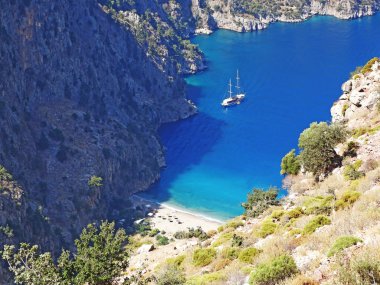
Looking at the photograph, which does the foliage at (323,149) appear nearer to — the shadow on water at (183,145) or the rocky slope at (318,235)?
the rocky slope at (318,235)

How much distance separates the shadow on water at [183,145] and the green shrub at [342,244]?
86135mm

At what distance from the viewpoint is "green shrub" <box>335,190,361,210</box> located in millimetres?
28469

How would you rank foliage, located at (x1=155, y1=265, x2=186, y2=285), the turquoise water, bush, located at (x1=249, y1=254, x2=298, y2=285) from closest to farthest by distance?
bush, located at (x1=249, y1=254, x2=298, y2=285), foliage, located at (x1=155, y1=265, x2=186, y2=285), the turquoise water

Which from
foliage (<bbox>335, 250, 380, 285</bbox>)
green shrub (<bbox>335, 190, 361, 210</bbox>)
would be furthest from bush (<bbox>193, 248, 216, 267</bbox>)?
foliage (<bbox>335, 250, 380, 285</bbox>)

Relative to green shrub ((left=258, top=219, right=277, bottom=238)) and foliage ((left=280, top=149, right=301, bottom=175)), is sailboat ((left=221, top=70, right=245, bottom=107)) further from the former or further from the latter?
green shrub ((left=258, top=219, right=277, bottom=238))

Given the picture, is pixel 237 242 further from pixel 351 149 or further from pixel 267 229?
pixel 351 149

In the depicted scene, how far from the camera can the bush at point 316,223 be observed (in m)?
26.7

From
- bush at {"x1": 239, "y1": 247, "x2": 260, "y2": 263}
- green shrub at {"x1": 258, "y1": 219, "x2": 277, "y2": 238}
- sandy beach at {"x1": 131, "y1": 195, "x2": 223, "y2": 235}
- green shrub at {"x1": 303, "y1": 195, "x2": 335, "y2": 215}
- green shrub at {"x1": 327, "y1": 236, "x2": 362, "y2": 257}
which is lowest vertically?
sandy beach at {"x1": 131, "y1": 195, "x2": 223, "y2": 235}

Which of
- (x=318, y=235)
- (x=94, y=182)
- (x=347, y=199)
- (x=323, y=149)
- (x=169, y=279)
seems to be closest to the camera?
(x=318, y=235)

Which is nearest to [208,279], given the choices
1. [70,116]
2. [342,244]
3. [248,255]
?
[248,255]

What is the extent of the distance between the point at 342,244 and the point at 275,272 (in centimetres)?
305

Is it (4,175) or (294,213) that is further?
(4,175)

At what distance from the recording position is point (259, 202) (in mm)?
45500

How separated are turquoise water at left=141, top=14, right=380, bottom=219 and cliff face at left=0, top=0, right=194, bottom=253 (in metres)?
8.99
